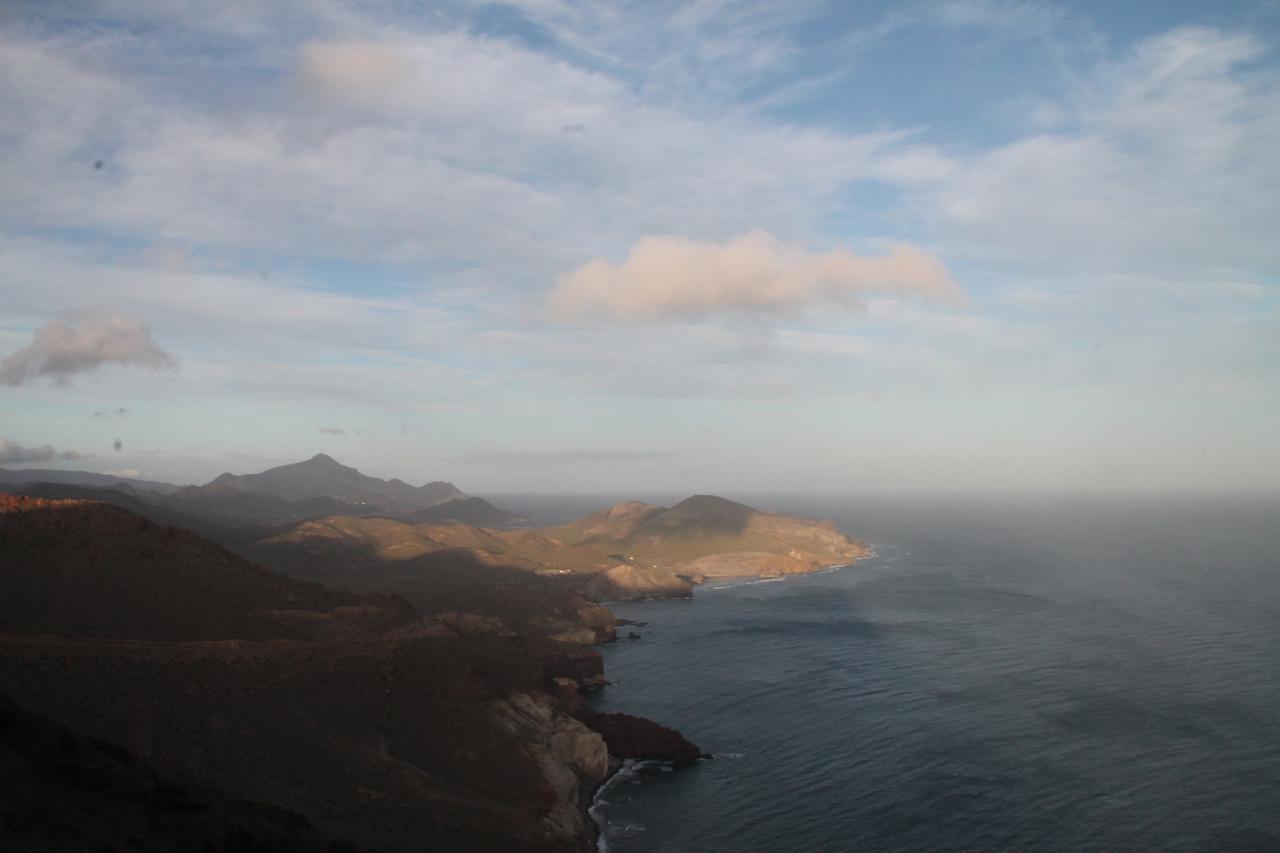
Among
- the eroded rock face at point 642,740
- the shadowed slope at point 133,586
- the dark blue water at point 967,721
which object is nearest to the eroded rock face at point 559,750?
the dark blue water at point 967,721

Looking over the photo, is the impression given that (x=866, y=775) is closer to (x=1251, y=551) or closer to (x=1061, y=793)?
(x=1061, y=793)

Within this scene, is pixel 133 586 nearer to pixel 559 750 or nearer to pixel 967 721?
pixel 559 750

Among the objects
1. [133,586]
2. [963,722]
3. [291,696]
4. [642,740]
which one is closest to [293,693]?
[291,696]

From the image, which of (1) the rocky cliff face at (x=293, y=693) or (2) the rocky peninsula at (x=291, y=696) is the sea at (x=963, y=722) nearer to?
(2) the rocky peninsula at (x=291, y=696)

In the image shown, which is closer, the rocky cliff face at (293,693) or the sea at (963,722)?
the rocky cliff face at (293,693)

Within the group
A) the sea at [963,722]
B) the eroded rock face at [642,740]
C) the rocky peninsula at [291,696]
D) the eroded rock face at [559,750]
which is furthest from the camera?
the eroded rock face at [642,740]

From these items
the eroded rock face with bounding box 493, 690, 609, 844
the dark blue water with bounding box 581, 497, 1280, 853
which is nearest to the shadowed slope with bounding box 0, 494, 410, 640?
the eroded rock face with bounding box 493, 690, 609, 844
